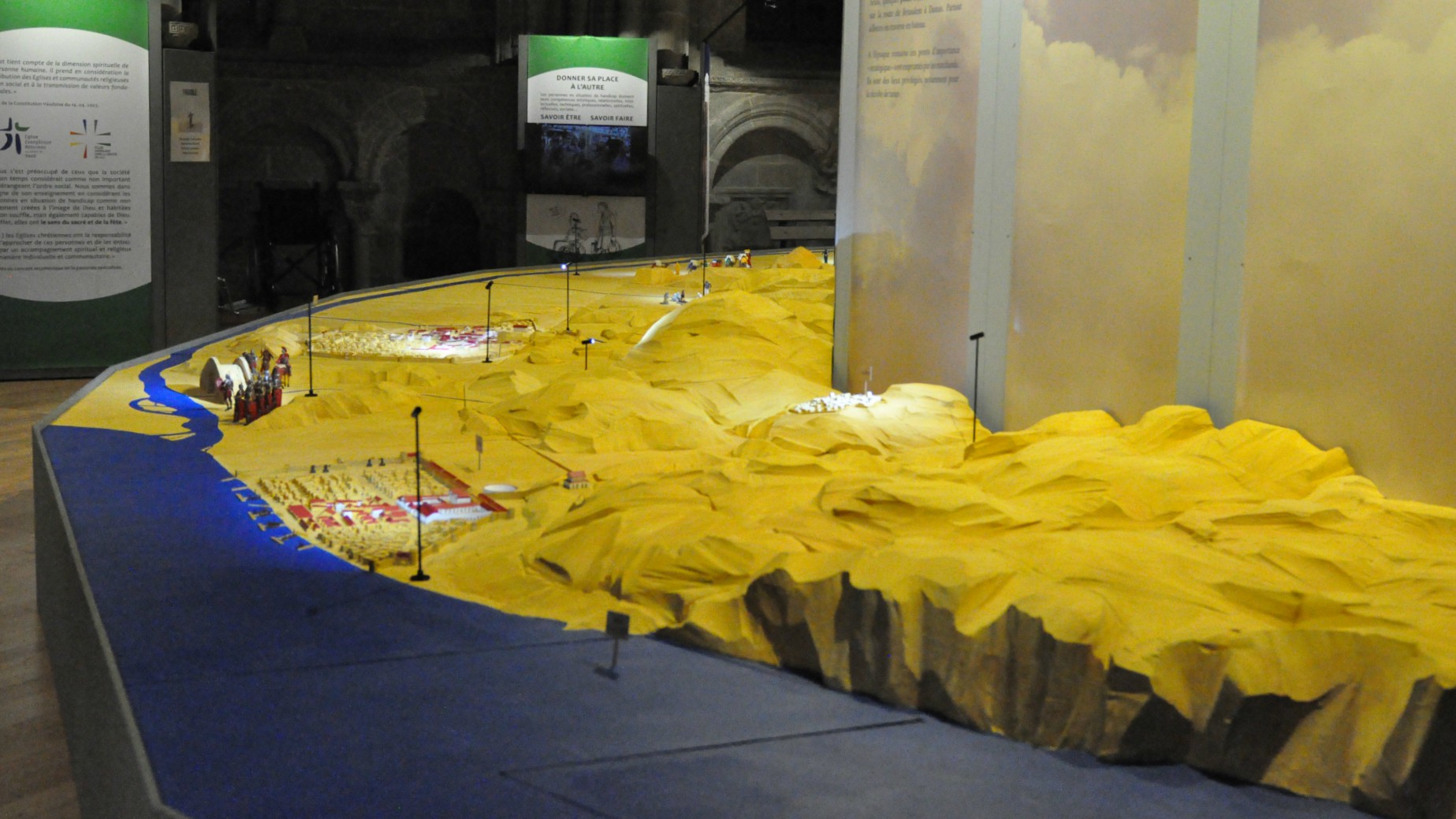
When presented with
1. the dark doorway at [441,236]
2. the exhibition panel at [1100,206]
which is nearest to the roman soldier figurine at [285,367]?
the exhibition panel at [1100,206]

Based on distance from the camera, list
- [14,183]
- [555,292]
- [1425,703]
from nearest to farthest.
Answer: [1425,703] → [14,183] → [555,292]

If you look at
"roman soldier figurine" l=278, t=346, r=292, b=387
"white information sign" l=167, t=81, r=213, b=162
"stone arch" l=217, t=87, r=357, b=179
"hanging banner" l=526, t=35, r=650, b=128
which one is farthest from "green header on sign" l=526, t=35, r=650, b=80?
"roman soldier figurine" l=278, t=346, r=292, b=387

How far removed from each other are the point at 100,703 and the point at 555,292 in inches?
435

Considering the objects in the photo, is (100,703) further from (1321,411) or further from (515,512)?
(1321,411)

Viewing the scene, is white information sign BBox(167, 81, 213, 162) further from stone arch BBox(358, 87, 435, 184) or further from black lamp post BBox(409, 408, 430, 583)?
black lamp post BBox(409, 408, 430, 583)

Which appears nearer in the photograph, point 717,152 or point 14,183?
point 14,183

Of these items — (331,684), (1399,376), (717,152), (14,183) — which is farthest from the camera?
(717,152)

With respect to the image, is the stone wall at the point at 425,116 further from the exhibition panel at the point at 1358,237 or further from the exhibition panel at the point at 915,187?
the exhibition panel at the point at 1358,237

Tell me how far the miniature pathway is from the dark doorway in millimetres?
19240

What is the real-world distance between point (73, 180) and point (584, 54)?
7653mm

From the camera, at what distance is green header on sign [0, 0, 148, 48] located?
538 inches

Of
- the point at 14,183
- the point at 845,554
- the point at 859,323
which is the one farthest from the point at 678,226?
the point at 845,554

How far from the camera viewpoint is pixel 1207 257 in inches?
256

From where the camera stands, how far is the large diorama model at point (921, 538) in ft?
12.3
